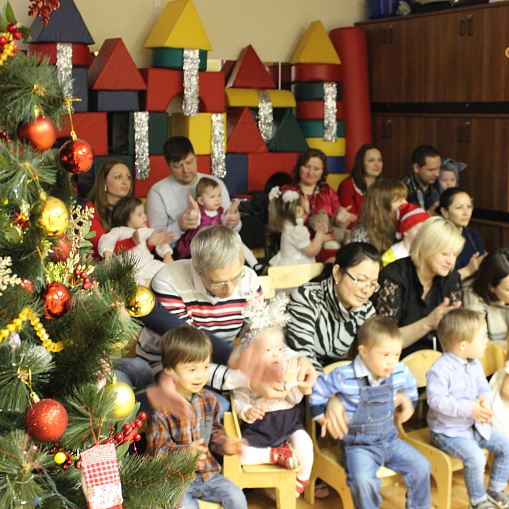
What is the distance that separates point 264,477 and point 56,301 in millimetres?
1494

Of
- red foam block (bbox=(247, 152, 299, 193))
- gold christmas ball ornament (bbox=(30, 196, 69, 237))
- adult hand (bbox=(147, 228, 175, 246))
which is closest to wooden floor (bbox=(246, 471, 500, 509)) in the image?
adult hand (bbox=(147, 228, 175, 246))

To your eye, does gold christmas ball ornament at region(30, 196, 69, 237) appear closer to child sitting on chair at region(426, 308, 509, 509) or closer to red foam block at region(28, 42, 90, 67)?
child sitting on chair at region(426, 308, 509, 509)

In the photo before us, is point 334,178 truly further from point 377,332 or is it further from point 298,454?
point 298,454

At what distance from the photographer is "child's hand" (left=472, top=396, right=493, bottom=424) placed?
8.82 feet

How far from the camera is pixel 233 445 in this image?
224 cm

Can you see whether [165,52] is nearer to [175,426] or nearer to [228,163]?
[228,163]

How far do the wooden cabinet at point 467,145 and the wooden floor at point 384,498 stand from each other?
2.62m

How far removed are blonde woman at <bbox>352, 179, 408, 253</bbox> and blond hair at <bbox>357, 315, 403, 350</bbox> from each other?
1215mm

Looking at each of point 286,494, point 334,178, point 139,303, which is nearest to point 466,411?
point 286,494

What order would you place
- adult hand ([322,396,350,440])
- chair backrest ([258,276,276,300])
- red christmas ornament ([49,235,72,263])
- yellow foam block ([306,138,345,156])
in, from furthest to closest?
yellow foam block ([306,138,345,156]) < chair backrest ([258,276,276,300]) < adult hand ([322,396,350,440]) < red christmas ornament ([49,235,72,263])

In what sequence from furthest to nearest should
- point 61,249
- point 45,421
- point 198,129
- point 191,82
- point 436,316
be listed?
1. point 198,129
2. point 191,82
3. point 436,316
4. point 61,249
5. point 45,421

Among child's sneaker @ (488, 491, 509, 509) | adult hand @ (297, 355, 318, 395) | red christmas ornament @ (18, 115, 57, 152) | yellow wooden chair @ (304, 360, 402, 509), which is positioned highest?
red christmas ornament @ (18, 115, 57, 152)

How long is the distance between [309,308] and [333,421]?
50 cm

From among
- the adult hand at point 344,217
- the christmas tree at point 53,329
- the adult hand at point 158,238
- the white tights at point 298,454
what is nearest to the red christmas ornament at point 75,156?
the christmas tree at point 53,329
